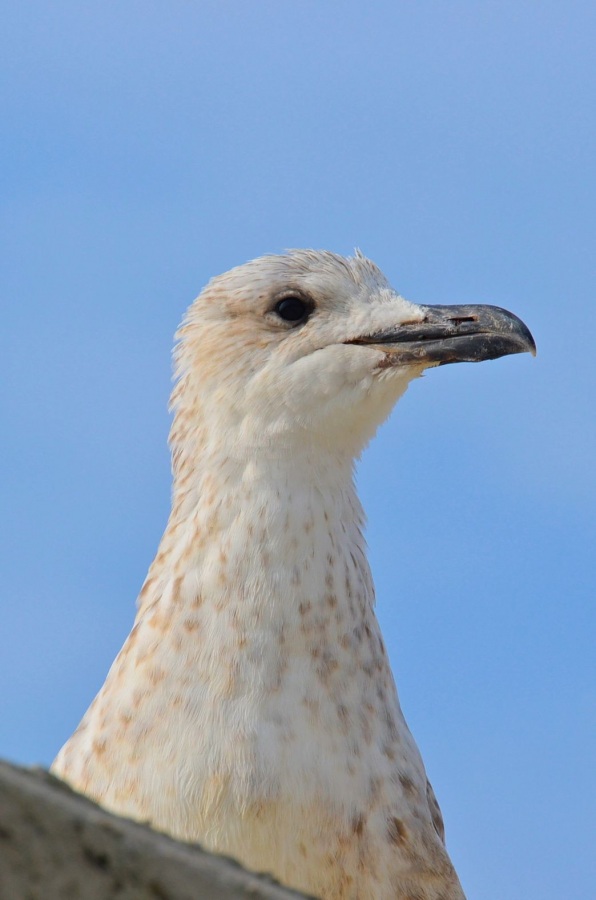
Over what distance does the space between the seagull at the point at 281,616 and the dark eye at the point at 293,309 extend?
0.03 feet

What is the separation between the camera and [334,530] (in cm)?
624

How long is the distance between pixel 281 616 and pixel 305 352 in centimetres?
136

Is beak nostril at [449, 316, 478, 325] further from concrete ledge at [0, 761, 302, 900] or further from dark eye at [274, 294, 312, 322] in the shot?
concrete ledge at [0, 761, 302, 900]

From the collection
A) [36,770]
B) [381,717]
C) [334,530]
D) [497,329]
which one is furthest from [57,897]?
[497,329]

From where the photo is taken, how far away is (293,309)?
6758 millimetres

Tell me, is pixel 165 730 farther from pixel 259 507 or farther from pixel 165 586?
pixel 259 507

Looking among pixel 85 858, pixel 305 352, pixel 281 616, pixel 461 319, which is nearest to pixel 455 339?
pixel 461 319

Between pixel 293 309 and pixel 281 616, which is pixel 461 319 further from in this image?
pixel 281 616

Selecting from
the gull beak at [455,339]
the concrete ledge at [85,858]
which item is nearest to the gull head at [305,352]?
the gull beak at [455,339]

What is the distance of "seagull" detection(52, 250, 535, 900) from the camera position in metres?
5.36

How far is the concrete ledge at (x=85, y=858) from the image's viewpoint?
1.30 m

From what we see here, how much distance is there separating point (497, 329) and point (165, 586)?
2.00 meters

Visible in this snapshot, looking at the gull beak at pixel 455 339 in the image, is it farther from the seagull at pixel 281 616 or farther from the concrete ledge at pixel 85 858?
the concrete ledge at pixel 85 858

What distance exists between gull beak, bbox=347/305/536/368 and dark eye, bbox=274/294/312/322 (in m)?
0.31
